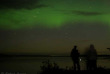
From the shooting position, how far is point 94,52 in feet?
61.6

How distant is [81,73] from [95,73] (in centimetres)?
92

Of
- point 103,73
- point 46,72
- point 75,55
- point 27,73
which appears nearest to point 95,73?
point 103,73

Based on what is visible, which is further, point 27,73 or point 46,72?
point 27,73

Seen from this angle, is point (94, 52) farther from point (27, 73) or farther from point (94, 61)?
point (27, 73)

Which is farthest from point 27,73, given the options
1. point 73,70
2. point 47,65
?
point 73,70

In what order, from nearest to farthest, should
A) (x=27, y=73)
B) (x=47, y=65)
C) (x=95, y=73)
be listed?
(x=95, y=73) < (x=47, y=65) < (x=27, y=73)

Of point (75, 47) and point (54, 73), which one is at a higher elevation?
point (75, 47)

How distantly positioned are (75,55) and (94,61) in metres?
1.40

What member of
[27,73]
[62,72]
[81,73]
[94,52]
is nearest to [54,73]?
[62,72]

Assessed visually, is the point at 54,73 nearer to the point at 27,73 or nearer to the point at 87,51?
the point at 87,51

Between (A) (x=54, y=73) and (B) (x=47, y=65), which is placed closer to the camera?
(A) (x=54, y=73)

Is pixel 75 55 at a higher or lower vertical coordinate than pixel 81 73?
higher

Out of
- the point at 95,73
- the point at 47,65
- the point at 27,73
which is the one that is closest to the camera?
the point at 95,73

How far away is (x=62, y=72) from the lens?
1908 centimetres
